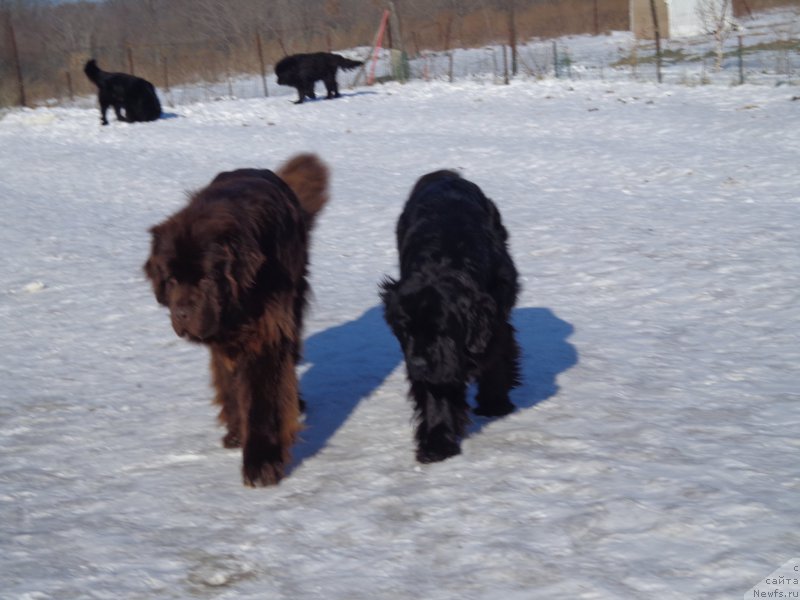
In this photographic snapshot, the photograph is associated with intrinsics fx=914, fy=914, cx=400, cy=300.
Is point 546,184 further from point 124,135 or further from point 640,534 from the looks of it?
point 124,135

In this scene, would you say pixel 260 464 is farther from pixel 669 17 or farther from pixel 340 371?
pixel 669 17

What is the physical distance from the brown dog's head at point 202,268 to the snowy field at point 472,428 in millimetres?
839

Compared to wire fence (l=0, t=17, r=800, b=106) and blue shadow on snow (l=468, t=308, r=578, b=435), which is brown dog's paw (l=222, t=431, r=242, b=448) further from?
wire fence (l=0, t=17, r=800, b=106)

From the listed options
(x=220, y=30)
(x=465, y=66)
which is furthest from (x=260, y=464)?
(x=220, y=30)

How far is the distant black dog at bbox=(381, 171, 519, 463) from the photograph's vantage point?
4.16 meters

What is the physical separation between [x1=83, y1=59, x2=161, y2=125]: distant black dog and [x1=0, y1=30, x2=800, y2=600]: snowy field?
972 cm

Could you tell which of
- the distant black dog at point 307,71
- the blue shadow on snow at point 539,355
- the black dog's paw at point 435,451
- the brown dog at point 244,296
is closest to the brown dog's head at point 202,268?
the brown dog at point 244,296

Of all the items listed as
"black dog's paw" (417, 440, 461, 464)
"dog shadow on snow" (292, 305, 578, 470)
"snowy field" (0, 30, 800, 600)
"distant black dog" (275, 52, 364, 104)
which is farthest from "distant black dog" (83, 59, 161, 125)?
"black dog's paw" (417, 440, 461, 464)

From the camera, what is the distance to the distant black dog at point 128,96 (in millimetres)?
20875

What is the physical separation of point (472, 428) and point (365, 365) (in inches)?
54.1

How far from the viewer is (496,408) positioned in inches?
189

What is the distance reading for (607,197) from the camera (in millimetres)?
10789

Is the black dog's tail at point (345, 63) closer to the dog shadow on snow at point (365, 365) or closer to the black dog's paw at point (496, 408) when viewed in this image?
the dog shadow on snow at point (365, 365)

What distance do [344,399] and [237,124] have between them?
620 inches
